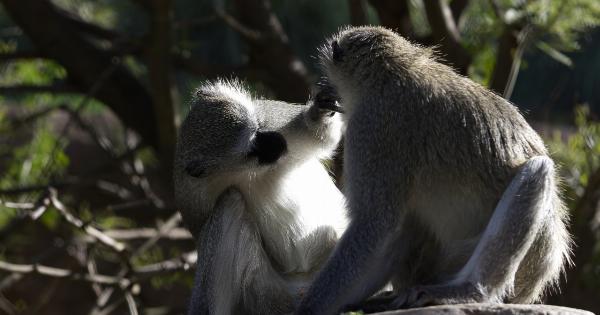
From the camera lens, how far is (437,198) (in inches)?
150

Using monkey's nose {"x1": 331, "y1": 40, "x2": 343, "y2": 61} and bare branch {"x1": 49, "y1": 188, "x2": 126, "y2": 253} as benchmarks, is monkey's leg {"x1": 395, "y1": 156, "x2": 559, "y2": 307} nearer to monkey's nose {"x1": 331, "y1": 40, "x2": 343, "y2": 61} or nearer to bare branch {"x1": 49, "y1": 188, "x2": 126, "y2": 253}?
monkey's nose {"x1": 331, "y1": 40, "x2": 343, "y2": 61}

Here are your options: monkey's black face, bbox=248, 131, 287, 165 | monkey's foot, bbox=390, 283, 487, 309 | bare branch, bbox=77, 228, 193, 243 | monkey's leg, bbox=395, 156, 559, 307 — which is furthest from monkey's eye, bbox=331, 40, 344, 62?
bare branch, bbox=77, 228, 193, 243

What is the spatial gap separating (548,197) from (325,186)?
1.32 metres

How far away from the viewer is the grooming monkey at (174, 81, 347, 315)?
4.23 meters

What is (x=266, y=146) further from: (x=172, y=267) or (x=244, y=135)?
(x=172, y=267)

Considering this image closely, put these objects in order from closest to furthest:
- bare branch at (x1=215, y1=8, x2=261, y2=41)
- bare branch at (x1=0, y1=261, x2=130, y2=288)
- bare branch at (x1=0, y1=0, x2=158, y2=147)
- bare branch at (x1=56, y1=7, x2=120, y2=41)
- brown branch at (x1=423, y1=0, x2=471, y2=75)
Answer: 1. bare branch at (x1=0, y1=261, x2=130, y2=288)
2. brown branch at (x1=423, y1=0, x2=471, y2=75)
3. bare branch at (x1=215, y1=8, x2=261, y2=41)
4. bare branch at (x1=0, y1=0, x2=158, y2=147)
5. bare branch at (x1=56, y1=7, x2=120, y2=41)

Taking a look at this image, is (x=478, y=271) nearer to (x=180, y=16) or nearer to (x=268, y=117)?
(x=268, y=117)

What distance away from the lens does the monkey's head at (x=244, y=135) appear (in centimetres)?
427

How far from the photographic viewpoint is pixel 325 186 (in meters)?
4.66

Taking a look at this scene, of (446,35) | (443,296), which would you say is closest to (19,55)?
(446,35)

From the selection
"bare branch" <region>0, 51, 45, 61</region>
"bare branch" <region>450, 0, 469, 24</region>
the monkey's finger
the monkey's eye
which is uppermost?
the monkey's eye

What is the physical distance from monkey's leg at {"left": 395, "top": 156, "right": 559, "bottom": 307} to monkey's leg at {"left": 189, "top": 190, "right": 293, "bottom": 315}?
94cm

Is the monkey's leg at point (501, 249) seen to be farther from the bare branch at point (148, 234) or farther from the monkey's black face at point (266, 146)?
the bare branch at point (148, 234)

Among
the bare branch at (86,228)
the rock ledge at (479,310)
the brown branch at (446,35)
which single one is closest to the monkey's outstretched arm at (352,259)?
the rock ledge at (479,310)
